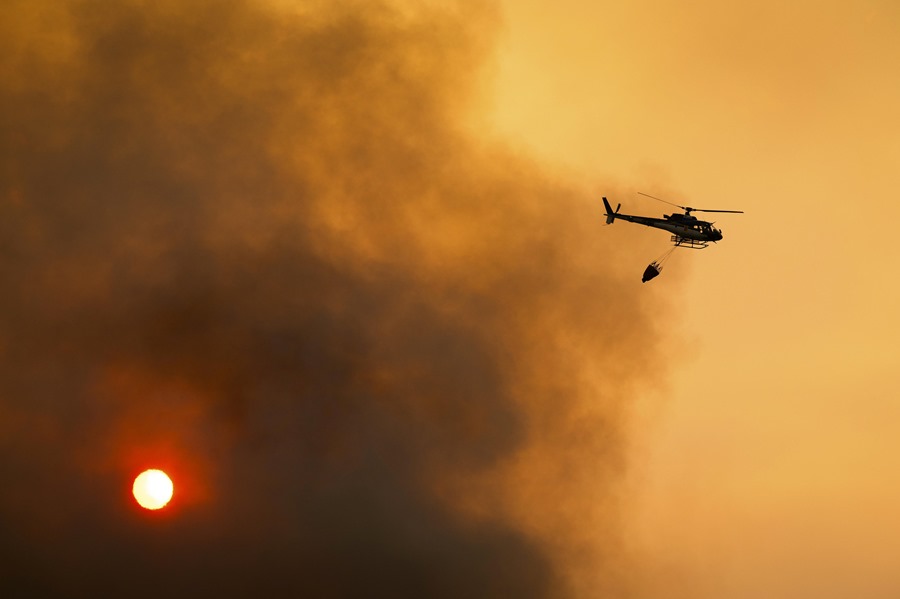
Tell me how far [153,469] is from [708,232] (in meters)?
60.0

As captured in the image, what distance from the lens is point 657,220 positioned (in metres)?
118

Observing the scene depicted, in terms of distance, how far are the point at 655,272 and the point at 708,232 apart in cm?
599

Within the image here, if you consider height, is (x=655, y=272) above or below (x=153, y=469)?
above

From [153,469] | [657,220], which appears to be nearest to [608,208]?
[657,220]

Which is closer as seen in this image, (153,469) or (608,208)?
(608,208)

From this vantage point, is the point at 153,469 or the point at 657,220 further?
the point at 153,469

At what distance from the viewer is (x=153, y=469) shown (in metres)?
132

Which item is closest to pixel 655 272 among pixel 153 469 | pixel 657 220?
pixel 657 220

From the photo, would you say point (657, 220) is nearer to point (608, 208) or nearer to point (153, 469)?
point (608, 208)

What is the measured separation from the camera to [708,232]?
117062 mm

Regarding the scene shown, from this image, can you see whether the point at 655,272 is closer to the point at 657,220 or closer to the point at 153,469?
the point at 657,220

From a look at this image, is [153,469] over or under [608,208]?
under

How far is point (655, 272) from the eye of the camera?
116938 mm

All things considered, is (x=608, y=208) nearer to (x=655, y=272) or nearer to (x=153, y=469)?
(x=655, y=272)
